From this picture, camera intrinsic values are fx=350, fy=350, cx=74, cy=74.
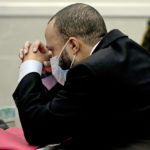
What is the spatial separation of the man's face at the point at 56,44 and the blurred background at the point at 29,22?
2.17 ft

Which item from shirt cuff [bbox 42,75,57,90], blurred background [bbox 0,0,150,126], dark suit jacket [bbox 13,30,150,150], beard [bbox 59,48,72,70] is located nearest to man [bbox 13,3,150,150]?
dark suit jacket [bbox 13,30,150,150]

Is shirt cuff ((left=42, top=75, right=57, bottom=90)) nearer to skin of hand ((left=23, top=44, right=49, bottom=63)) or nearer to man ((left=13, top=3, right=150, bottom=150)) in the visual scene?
skin of hand ((left=23, top=44, right=49, bottom=63))

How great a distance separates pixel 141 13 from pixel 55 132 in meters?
1.15

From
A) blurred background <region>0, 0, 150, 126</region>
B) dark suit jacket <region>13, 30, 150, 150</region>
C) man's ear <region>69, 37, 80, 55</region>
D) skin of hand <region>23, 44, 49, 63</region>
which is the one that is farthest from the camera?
blurred background <region>0, 0, 150, 126</region>

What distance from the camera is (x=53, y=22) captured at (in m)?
1.43

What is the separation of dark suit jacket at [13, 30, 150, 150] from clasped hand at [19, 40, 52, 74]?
323mm

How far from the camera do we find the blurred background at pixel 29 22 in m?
2.10

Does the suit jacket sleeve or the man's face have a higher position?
the man's face

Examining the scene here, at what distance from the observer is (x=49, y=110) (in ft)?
3.98

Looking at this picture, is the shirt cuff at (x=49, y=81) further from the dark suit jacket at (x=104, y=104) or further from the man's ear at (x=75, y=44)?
the dark suit jacket at (x=104, y=104)

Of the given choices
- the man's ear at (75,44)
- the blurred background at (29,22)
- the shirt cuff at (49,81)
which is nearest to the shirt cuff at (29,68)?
the man's ear at (75,44)

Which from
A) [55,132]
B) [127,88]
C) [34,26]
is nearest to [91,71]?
[127,88]

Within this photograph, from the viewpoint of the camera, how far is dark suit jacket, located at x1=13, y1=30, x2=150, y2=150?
1159mm

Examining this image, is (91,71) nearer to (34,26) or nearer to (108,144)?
(108,144)
